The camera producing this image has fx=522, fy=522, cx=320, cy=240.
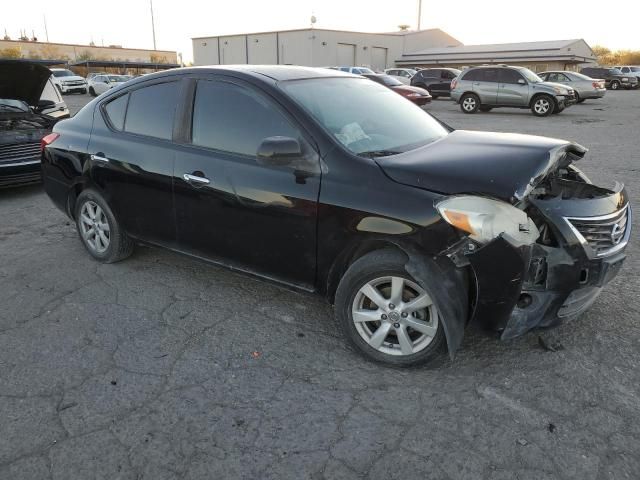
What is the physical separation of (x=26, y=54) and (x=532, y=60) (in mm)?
53219

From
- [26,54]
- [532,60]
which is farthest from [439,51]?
[26,54]

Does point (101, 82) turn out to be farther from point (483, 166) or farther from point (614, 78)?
point (614, 78)

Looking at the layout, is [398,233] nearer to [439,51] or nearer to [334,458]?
[334,458]

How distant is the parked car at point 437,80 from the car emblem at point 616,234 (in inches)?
970

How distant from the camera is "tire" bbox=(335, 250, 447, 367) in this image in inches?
113

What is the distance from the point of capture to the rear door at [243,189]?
125 inches

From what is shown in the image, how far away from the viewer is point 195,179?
142 inches

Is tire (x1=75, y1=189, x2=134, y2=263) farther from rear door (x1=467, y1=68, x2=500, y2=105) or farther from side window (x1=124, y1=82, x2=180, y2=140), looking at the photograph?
rear door (x1=467, y1=68, x2=500, y2=105)

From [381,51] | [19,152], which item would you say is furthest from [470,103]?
[381,51]

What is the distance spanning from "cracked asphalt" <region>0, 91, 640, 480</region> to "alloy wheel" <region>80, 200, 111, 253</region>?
1.73ft

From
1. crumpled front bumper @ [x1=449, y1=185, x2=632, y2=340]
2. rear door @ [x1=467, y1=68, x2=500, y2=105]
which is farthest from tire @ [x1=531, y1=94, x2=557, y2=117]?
crumpled front bumper @ [x1=449, y1=185, x2=632, y2=340]

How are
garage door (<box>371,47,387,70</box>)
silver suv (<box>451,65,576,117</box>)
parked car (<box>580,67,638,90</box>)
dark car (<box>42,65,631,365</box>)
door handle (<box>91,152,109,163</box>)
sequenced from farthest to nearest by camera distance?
garage door (<box>371,47,387,70</box>) < parked car (<box>580,67,638,90</box>) < silver suv (<box>451,65,576,117</box>) < door handle (<box>91,152,109,163</box>) < dark car (<box>42,65,631,365</box>)

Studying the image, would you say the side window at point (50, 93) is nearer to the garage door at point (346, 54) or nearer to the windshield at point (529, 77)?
the windshield at point (529, 77)

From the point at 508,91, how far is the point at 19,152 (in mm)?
17046
